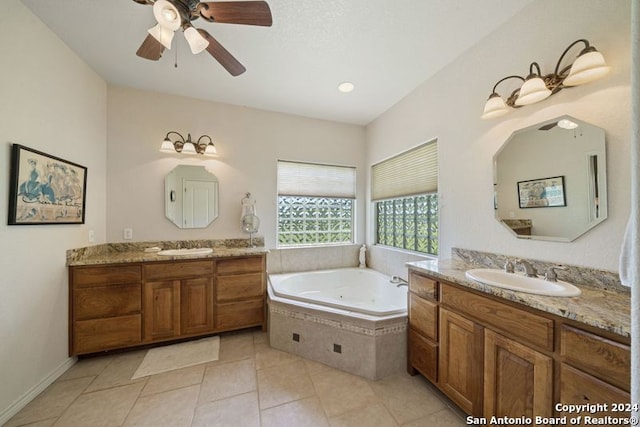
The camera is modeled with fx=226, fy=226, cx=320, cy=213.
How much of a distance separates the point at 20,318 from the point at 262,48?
2586mm

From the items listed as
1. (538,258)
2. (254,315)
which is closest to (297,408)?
(254,315)

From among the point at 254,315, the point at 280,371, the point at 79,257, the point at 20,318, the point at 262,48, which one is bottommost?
the point at 280,371

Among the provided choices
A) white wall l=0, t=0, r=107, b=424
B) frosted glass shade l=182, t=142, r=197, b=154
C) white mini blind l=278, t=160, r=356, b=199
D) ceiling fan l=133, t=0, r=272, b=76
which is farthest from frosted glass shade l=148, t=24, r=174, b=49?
white mini blind l=278, t=160, r=356, b=199

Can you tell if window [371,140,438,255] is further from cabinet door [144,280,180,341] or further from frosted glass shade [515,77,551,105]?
cabinet door [144,280,180,341]

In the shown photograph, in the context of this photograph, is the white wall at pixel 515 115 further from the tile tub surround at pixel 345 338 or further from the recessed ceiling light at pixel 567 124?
the tile tub surround at pixel 345 338

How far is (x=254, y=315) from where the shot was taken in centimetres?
244

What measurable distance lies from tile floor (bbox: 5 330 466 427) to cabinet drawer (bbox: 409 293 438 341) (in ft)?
1.40

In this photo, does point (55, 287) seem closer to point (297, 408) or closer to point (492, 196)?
point (297, 408)

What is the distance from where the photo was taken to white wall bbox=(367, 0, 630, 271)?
3.78ft

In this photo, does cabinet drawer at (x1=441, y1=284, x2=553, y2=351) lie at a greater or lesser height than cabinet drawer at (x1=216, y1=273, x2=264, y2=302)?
greater

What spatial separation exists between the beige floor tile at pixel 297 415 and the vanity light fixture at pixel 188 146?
2.54 m

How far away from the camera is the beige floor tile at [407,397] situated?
146cm

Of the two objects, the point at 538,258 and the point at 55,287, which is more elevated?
the point at 538,258

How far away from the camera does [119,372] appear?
6.02ft
